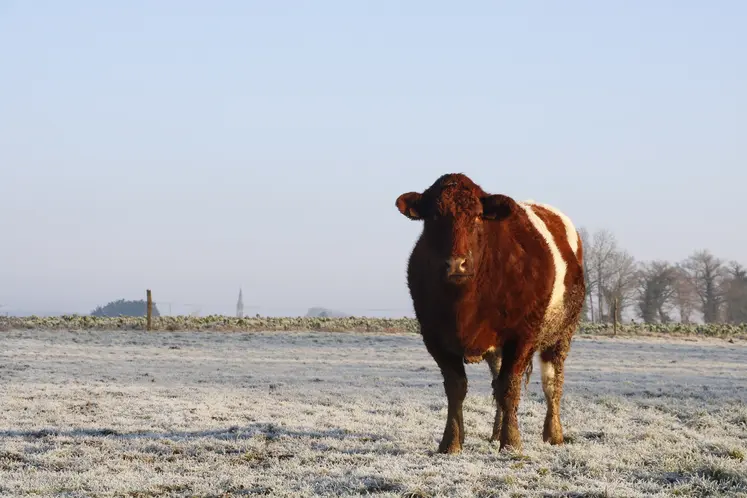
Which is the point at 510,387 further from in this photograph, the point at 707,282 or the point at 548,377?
the point at 707,282

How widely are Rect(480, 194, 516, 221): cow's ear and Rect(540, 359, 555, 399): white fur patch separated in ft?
9.06

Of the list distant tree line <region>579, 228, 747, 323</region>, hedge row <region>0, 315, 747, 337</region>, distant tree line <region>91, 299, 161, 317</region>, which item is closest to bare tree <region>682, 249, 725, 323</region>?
distant tree line <region>579, 228, 747, 323</region>

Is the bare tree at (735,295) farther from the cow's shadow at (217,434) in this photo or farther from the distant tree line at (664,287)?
the cow's shadow at (217,434)

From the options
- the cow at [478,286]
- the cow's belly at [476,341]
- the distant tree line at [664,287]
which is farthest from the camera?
the distant tree line at [664,287]

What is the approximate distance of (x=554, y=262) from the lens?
8750 millimetres

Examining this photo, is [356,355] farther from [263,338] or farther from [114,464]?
[114,464]

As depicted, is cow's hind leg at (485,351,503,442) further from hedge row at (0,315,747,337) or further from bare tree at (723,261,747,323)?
bare tree at (723,261,747,323)

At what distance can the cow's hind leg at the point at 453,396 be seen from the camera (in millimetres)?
8102

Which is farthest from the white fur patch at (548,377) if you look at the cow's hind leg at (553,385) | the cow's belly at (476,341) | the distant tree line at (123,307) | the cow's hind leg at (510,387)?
the distant tree line at (123,307)

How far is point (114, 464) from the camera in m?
7.64

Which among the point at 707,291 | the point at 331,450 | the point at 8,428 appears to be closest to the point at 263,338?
the point at 8,428

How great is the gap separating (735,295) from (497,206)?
82924 mm

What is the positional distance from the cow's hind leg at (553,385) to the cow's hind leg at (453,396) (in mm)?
1597

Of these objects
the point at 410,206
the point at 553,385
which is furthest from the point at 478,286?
the point at 553,385
